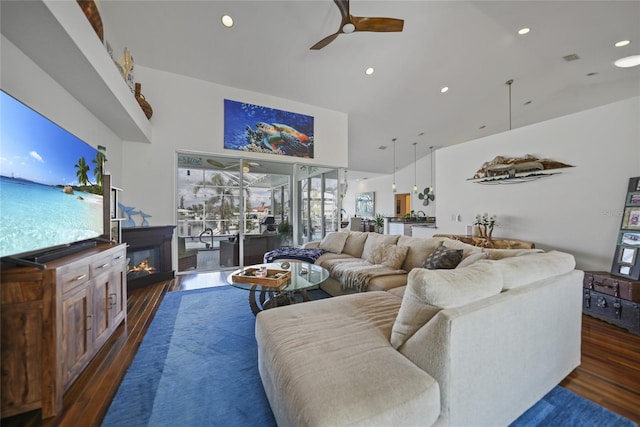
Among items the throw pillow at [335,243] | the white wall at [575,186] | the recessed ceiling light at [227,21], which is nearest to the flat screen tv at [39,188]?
the recessed ceiling light at [227,21]

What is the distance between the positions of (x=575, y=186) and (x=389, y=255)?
2.89 m

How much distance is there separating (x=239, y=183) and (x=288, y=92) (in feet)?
7.11

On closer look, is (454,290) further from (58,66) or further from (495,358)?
(58,66)

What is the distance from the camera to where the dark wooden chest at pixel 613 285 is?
2.46 metres

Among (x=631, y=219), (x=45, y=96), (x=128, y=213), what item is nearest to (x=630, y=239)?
(x=631, y=219)

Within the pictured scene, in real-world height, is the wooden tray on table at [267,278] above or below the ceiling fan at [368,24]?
below

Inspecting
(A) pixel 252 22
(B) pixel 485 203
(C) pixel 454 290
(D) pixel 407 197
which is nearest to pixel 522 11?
(B) pixel 485 203

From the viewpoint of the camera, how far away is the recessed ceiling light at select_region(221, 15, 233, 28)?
333 centimetres

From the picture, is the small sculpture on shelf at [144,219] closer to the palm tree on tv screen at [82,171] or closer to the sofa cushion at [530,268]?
the palm tree on tv screen at [82,171]

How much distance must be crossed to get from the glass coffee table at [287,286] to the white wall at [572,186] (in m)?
3.61

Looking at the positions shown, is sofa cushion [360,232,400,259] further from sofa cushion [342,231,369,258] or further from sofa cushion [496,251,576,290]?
sofa cushion [496,251,576,290]

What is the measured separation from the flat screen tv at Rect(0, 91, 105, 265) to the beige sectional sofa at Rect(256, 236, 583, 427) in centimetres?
147

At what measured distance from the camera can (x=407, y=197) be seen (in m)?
11.6

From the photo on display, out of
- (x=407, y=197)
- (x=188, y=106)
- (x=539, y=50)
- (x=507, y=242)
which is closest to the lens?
(x=507, y=242)
